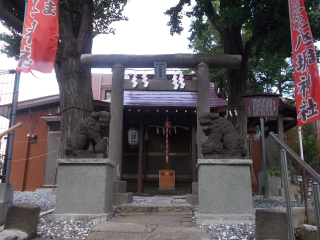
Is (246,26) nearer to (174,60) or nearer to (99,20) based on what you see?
(174,60)

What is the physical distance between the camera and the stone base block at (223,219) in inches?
180

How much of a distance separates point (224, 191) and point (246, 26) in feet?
18.0

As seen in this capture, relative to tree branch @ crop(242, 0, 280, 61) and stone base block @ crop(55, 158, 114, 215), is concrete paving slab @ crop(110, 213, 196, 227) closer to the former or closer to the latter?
stone base block @ crop(55, 158, 114, 215)

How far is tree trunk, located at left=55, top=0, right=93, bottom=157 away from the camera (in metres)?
7.06

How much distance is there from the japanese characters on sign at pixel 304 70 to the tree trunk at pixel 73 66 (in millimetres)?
4958

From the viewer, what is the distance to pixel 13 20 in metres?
6.93

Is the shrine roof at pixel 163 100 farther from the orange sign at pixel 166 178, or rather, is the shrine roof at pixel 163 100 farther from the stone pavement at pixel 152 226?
the stone pavement at pixel 152 226

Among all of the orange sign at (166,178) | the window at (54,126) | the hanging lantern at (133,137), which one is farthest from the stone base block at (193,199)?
the window at (54,126)

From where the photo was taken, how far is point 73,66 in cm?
734

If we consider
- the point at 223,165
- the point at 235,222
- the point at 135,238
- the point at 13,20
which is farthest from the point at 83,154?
the point at 13,20

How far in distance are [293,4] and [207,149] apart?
4.32 metres

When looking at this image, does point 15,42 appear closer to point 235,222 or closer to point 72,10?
point 72,10

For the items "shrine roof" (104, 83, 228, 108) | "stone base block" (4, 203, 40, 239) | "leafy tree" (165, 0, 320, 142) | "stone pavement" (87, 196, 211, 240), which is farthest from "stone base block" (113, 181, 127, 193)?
"shrine roof" (104, 83, 228, 108)

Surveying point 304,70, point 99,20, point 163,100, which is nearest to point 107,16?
point 99,20
